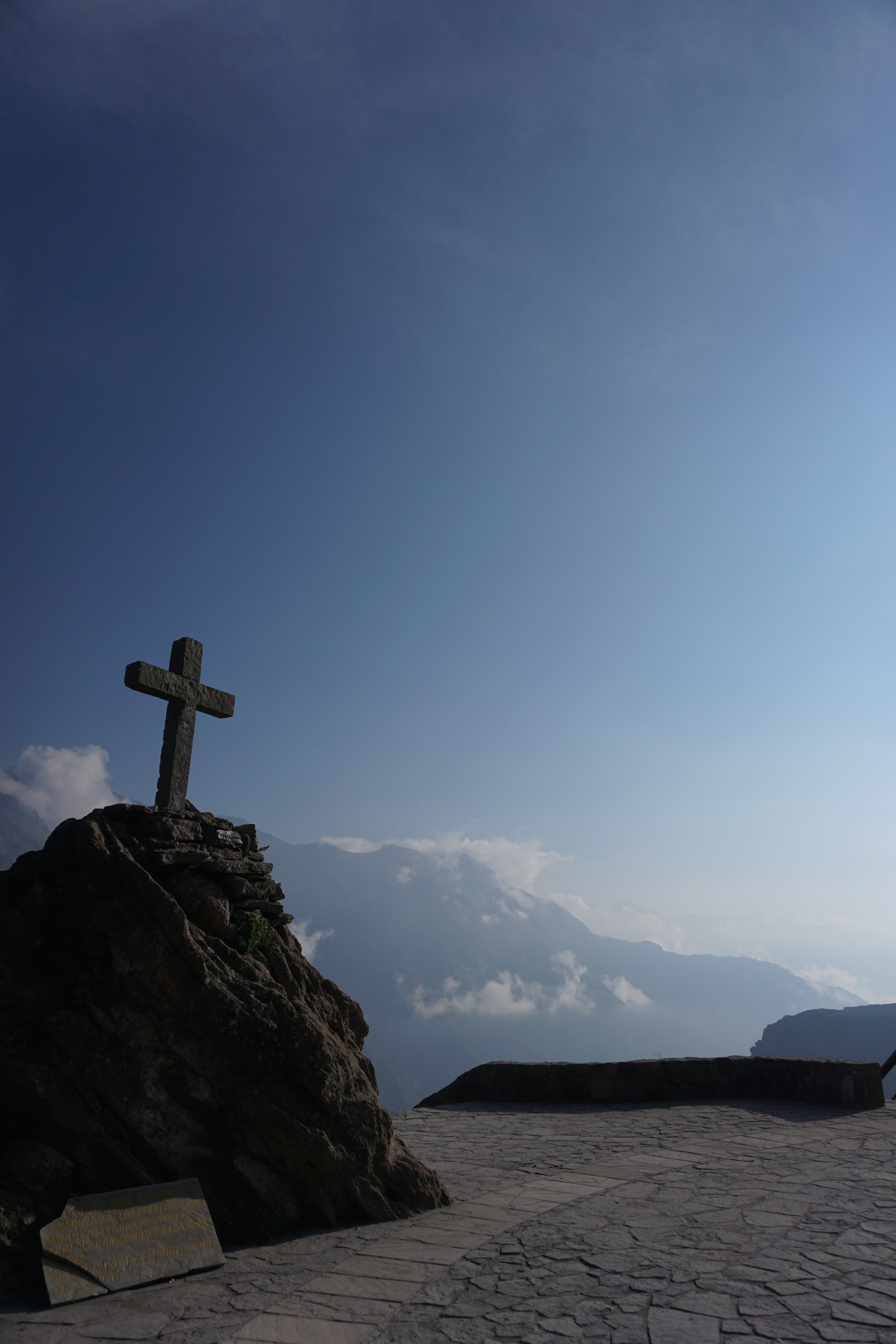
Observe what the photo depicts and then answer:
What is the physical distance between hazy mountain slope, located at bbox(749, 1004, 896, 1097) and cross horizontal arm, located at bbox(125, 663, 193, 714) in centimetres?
12735

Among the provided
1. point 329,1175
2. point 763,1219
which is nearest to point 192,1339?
point 329,1175

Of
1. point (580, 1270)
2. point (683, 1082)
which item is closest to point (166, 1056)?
point (580, 1270)

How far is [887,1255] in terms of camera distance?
13.9 ft

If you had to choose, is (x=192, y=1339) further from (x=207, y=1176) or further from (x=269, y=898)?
(x=269, y=898)

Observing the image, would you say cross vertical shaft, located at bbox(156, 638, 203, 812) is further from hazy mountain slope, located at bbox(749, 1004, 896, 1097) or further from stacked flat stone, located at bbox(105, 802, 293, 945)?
hazy mountain slope, located at bbox(749, 1004, 896, 1097)

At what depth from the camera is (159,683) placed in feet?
25.2

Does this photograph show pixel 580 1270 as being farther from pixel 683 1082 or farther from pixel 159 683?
pixel 683 1082

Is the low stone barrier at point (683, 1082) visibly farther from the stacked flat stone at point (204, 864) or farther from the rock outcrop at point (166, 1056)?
the stacked flat stone at point (204, 864)

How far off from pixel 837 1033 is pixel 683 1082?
143333 millimetres

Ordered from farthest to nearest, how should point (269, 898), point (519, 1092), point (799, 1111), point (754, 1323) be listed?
point (519, 1092) → point (799, 1111) → point (269, 898) → point (754, 1323)

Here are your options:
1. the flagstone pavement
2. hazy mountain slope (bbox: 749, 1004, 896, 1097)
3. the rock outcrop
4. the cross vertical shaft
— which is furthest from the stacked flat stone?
hazy mountain slope (bbox: 749, 1004, 896, 1097)

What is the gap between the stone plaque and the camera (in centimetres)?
406

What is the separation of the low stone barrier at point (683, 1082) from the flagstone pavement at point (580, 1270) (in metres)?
3.32

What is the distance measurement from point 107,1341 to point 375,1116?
2.56 meters
